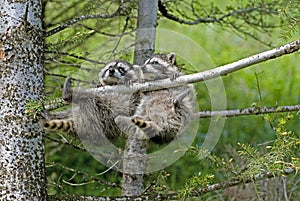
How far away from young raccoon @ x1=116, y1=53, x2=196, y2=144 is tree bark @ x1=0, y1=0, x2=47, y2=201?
40cm

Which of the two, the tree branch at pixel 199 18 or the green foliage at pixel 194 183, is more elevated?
the tree branch at pixel 199 18

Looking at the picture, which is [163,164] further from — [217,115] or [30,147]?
[30,147]

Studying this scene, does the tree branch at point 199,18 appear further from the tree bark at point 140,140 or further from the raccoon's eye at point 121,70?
the raccoon's eye at point 121,70

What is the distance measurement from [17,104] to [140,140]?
0.85 meters

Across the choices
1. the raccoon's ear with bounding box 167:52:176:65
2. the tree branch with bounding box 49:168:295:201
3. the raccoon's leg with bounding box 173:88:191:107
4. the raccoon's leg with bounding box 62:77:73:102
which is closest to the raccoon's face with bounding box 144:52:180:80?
the raccoon's ear with bounding box 167:52:176:65

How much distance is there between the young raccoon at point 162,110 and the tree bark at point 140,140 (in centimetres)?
32

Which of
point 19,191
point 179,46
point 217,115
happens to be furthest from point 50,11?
point 19,191

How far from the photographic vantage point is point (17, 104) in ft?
9.27

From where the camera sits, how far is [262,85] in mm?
6402

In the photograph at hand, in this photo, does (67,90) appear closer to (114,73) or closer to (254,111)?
(114,73)

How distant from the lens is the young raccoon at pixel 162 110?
2936mm

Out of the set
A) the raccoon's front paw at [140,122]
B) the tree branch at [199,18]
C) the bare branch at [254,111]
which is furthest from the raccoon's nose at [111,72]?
the tree branch at [199,18]

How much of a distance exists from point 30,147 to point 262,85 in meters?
3.89

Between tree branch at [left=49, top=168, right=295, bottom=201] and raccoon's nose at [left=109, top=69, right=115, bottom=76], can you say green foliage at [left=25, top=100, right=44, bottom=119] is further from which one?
tree branch at [left=49, top=168, right=295, bottom=201]
